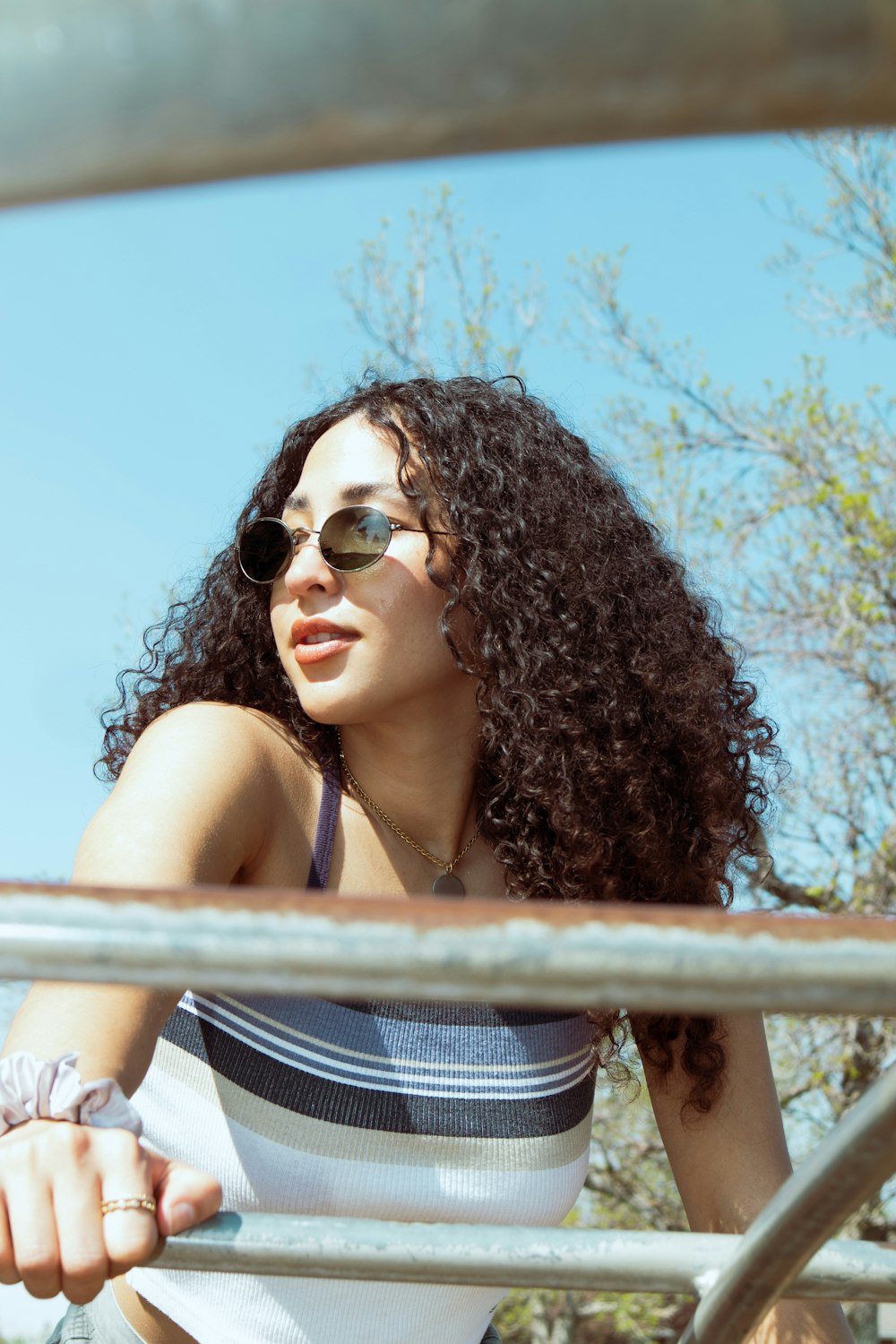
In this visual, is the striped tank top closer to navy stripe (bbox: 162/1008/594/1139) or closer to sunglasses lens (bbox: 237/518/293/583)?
navy stripe (bbox: 162/1008/594/1139)

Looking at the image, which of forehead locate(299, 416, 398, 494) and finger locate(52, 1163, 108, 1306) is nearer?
finger locate(52, 1163, 108, 1306)

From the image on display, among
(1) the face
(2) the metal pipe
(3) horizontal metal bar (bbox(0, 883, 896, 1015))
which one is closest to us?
(3) horizontal metal bar (bbox(0, 883, 896, 1015))

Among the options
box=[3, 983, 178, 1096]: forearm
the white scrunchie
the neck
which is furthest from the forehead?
the white scrunchie

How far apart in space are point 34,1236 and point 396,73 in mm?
868

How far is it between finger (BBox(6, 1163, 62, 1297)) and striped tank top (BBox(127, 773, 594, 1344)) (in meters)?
0.95

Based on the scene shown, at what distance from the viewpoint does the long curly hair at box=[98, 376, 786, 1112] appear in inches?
89.4

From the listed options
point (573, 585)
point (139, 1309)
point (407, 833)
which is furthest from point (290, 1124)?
point (573, 585)

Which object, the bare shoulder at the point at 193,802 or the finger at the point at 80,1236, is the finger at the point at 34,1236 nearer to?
the finger at the point at 80,1236

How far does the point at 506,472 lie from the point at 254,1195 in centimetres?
132

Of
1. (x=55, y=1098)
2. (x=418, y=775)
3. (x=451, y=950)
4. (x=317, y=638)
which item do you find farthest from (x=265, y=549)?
(x=451, y=950)

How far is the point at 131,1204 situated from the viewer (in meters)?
0.91

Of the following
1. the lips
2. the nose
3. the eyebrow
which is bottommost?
the lips

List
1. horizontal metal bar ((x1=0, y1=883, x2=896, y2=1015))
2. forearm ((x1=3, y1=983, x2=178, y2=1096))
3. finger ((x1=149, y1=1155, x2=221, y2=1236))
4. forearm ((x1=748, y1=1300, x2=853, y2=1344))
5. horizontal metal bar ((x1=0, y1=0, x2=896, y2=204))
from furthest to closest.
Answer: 1. forearm ((x1=748, y1=1300, x2=853, y2=1344))
2. forearm ((x1=3, y1=983, x2=178, y2=1096))
3. finger ((x1=149, y1=1155, x2=221, y2=1236))
4. horizontal metal bar ((x1=0, y1=883, x2=896, y2=1015))
5. horizontal metal bar ((x1=0, y1=0, x2=896, y2=204))

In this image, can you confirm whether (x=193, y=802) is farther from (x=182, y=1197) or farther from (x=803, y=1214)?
(x=803, y=1214)
